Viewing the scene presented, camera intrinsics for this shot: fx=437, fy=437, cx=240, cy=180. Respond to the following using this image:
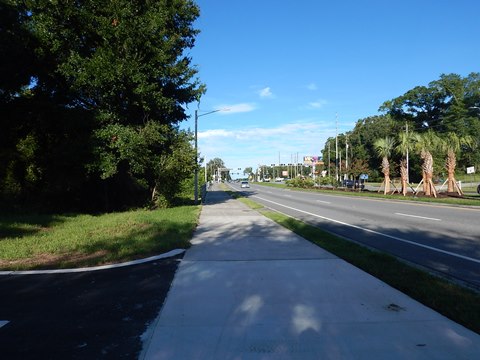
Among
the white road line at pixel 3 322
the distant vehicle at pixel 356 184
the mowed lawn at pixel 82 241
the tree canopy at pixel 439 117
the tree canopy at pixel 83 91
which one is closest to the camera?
the white road line at pixel 3 322

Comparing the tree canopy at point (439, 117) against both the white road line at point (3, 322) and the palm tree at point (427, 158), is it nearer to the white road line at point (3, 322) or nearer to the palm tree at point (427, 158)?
the palm tree at point (427, 158)

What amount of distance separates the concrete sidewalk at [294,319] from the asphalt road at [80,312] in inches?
10.8

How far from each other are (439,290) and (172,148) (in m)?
18.0

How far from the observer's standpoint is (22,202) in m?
20.6

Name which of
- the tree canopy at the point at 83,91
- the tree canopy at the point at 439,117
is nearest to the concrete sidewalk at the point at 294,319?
the tree canopy at the point at 83,91

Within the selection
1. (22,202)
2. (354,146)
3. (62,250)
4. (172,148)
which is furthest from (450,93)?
(62,250)

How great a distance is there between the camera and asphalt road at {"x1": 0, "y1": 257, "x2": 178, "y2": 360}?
4355 millimetres

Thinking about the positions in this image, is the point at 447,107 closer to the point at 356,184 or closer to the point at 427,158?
the point at 356,184

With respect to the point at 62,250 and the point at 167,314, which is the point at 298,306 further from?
the point at 62,250

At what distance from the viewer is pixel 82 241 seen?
11320 mm

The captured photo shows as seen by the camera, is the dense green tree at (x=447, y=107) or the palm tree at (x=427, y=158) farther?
the dense green tree at (x=447, y=107)

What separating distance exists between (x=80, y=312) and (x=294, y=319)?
2662 millimetres

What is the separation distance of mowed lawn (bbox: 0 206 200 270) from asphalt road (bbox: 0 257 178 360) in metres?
1.21

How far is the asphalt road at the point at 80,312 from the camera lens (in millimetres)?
4355
